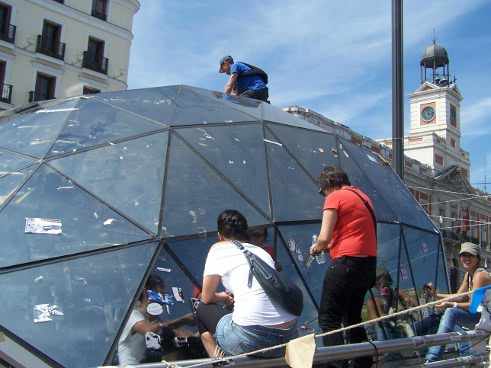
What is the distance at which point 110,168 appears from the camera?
552 cm

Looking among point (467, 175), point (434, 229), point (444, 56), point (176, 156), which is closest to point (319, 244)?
point (176, 156)

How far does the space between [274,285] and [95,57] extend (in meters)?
34.0

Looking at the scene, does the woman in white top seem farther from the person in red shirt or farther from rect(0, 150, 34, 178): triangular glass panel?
rect(0, 150, 34, 178): triangular glass panel

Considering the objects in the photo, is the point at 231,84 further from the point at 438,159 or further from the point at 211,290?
the point at 438,159

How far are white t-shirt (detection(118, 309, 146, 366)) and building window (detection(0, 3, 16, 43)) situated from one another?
29.7 m

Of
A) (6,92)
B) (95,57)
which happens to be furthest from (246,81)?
(95,57)

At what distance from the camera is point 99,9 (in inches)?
1426

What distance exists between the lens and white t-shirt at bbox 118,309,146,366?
4.19 metres

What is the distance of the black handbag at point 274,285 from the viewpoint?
3691 mm

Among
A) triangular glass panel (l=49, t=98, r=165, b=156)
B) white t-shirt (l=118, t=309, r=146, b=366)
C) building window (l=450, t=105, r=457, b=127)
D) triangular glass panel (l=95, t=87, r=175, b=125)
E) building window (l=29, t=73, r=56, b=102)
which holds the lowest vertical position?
white t-shirt (l=118, t=309, r=146, b=366)

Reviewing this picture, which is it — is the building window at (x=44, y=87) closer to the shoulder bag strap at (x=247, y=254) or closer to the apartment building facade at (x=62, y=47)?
the apartment building facade at (x=62, y=47)

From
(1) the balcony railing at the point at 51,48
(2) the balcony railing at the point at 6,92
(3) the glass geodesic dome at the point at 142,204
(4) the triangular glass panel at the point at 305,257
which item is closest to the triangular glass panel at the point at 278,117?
(3) the glass geodesic dome at the point at 142,204

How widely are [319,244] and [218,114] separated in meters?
2.77

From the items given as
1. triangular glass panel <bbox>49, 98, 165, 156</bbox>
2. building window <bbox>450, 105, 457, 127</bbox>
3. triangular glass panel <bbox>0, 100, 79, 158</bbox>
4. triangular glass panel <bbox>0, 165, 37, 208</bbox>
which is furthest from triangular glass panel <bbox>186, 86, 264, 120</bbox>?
building window <bbox>450, 105, 457, 127</bbox>
